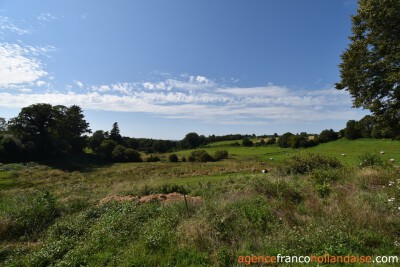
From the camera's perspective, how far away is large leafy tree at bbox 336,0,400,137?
14680 mm

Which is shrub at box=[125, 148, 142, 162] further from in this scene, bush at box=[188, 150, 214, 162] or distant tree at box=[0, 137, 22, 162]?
distant tree at box=[0, 137, 22, 162]

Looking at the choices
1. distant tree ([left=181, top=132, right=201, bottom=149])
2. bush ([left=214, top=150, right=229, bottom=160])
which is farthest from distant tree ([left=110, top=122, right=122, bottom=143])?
bush ([left=214, top=150, right=229, bottom=160])

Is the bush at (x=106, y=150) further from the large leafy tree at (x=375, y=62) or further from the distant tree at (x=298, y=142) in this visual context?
the large leafy tree at (x=375, y=62)

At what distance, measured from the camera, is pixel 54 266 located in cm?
555

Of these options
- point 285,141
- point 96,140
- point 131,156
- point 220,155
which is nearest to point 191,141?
point 131,156

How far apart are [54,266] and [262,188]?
626 cm

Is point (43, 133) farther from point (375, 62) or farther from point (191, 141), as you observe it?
point (375, 62)

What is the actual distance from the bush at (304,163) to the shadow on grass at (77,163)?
3798 centimetres

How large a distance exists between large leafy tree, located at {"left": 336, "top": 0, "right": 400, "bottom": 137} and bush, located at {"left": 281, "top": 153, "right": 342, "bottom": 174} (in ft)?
14.6

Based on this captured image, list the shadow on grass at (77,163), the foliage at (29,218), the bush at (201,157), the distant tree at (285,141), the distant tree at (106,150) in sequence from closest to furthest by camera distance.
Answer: the foliage at (29,218) → the shadow on grass at (77,163) → the bush at (201,157) → the distant tree at (285,141) → the distant tree at (106,150)

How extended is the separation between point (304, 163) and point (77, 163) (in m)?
49.0

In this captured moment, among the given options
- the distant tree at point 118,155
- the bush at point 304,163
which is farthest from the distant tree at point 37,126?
the bush at point 304,163

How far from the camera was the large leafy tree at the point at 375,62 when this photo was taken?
48.2 ft

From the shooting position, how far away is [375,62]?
1605 cm
